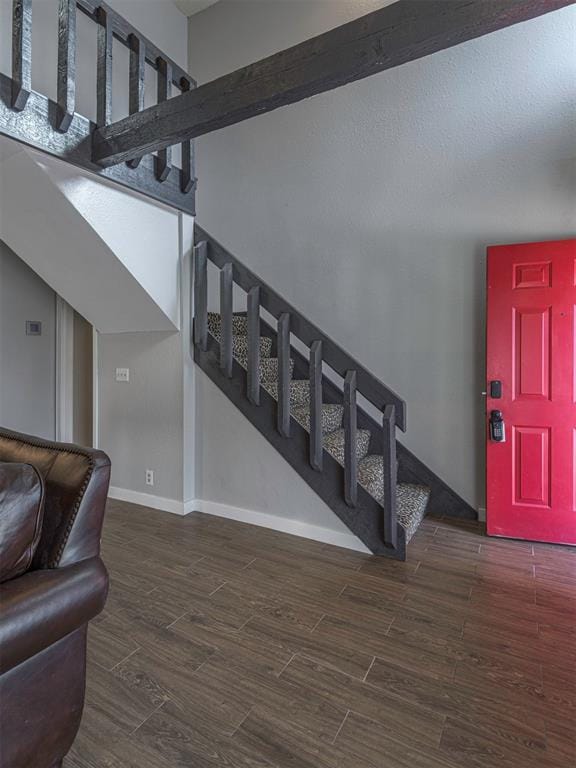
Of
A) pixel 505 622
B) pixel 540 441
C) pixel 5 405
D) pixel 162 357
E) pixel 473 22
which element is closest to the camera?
pixel 473 22

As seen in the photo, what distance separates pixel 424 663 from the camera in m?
1.59

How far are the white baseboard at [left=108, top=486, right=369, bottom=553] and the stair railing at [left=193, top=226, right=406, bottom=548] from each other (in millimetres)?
260

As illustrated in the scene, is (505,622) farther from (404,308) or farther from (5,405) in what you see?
(5,405)

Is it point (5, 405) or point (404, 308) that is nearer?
point (404, 308)

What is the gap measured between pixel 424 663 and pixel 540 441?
67.0 inches

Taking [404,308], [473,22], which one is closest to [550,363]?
[404,308]

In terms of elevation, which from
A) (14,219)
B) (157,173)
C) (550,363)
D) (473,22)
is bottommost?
(550,363)

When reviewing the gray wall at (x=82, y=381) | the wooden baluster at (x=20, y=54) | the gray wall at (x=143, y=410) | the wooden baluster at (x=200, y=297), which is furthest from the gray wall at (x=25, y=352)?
the wooden baluster at (x=20, y=54)

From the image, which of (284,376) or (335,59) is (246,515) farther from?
(335,59)

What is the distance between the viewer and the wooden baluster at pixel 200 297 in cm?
312

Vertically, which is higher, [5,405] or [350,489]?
[5,405]

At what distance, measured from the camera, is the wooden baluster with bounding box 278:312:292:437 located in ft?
8.87

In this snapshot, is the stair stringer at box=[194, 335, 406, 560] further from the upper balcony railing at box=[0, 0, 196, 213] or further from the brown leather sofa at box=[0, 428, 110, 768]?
the brown leather sofa at box=[0, 428, 110, 768]

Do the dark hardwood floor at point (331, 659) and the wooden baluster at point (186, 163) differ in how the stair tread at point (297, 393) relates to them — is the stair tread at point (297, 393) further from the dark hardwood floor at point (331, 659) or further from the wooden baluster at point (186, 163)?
the wooden baluster at point (186, 163)
